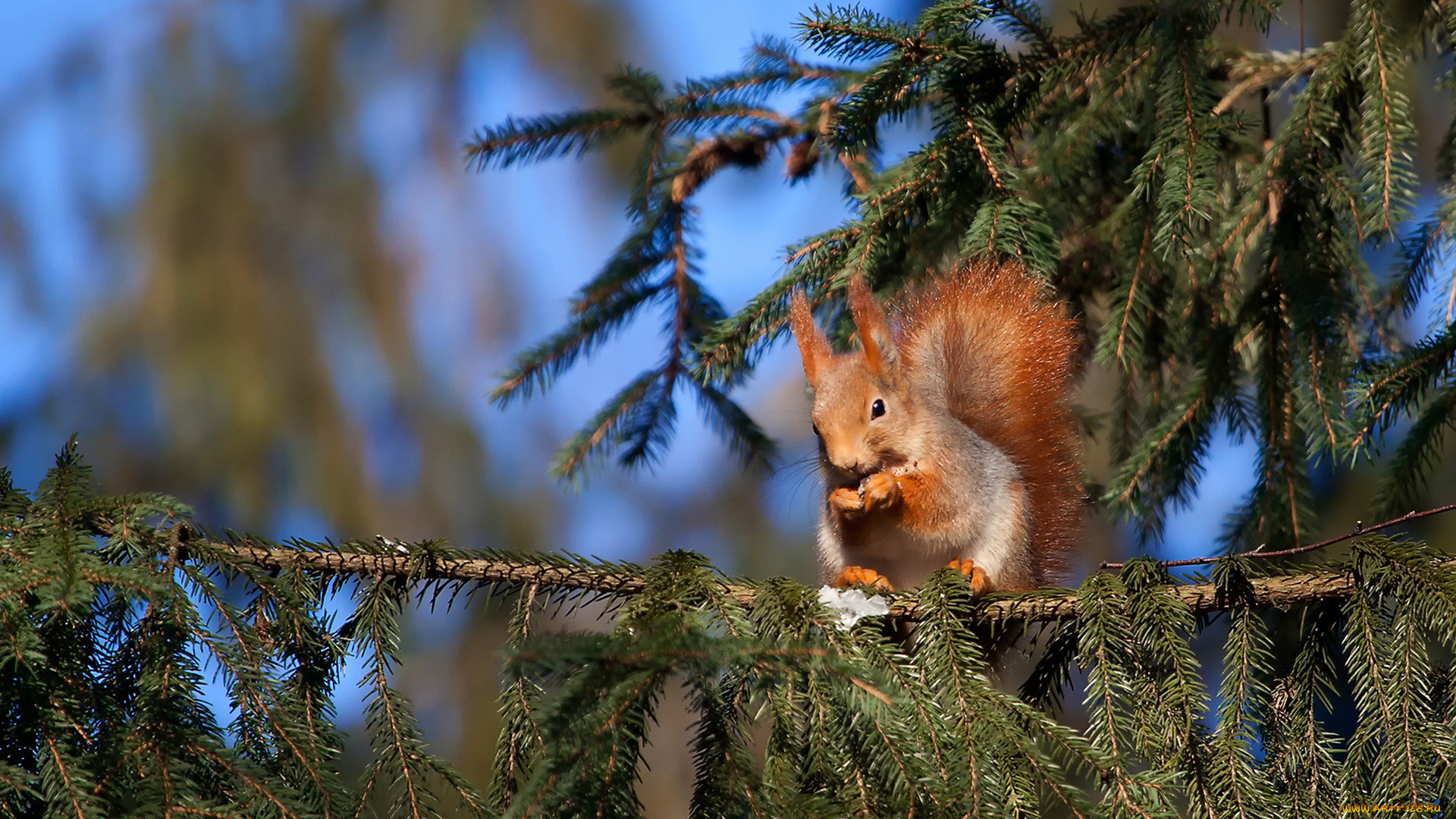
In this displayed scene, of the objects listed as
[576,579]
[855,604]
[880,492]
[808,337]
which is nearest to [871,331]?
[808,337]

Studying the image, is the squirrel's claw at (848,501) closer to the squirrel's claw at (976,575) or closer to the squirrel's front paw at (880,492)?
the squirrel's front paw at (880,492)

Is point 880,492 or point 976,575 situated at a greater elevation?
point 880,492

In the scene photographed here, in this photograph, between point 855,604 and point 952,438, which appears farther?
point 952,438

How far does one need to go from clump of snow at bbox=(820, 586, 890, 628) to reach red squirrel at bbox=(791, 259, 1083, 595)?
0.58 feet

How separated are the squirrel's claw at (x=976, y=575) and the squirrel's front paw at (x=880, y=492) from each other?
11cm

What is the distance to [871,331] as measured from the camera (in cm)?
145

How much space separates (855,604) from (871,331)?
0.43 m

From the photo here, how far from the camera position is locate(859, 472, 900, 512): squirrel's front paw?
4.61ft

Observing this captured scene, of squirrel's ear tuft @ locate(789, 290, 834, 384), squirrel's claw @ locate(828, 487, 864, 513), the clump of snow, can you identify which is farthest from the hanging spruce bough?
the clump of snow

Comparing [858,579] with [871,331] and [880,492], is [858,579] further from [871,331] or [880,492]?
[871,331]

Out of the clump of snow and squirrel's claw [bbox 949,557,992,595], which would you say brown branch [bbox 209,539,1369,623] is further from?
squirrel's claw [bbox 949,557,992,595]

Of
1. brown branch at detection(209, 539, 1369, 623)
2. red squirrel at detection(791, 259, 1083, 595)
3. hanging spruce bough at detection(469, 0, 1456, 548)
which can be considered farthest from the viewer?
red squirrel at detection(791, 259, 1083, 595)

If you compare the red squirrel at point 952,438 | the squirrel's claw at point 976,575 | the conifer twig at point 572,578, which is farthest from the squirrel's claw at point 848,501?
the conifer twig at point 572,578

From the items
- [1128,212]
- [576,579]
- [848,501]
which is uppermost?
[1128,212]
